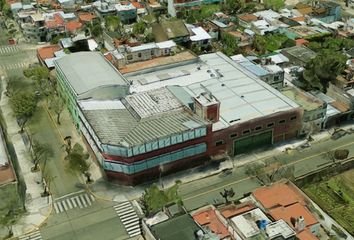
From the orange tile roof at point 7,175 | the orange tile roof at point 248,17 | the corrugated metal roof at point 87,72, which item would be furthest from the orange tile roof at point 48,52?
the orange tile roof at point 248,17

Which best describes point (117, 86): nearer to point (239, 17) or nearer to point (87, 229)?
point (87, 229)

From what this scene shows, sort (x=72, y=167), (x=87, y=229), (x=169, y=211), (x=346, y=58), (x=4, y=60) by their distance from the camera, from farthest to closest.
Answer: (x=4, y=60) < (x=346, y=58) < (x=72, y=167) < (x=87, y=229) < (x=169, y=211)

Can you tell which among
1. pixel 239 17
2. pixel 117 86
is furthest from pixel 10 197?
pixel 239 17

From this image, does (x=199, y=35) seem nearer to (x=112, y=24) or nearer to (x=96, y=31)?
(x=112, y=24)

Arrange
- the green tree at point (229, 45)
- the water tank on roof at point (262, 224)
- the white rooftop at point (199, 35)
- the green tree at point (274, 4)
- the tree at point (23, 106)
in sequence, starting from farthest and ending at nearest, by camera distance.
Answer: the green tree at point (274, 4) < the white rooftop at point (199, 35) < the green tree at point (229, 45) < the tree at point (23, 106) < the water tank on roof at point (262, 224)

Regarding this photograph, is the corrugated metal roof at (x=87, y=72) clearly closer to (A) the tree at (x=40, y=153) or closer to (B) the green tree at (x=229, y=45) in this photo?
(A) the tree at (x=40, y=153)

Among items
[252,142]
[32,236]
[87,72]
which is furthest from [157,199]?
[87,72]
